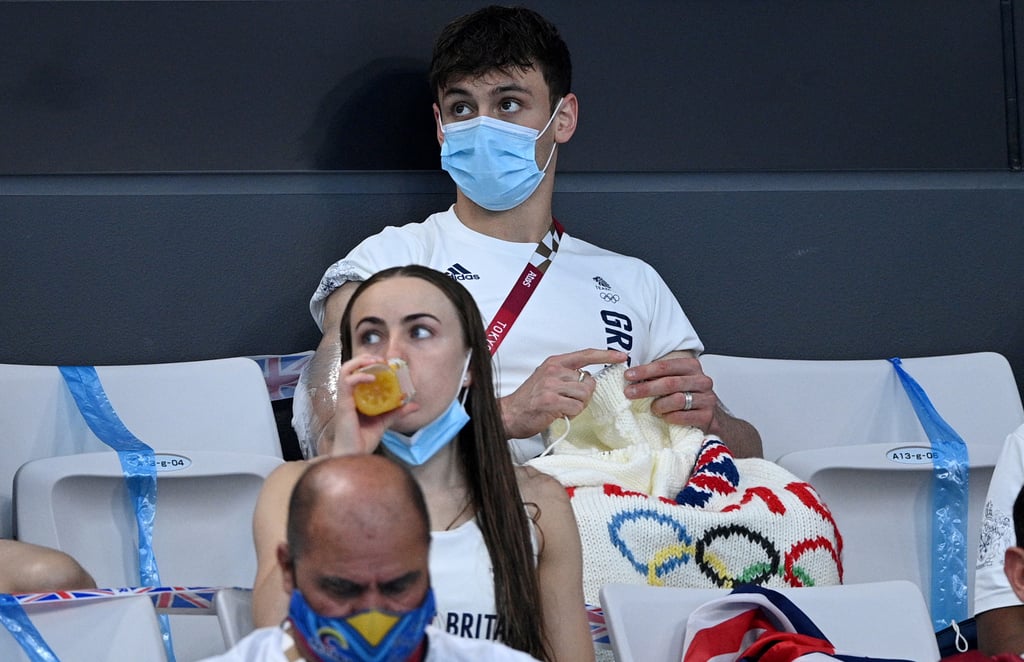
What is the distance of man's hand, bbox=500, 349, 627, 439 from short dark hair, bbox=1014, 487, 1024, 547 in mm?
891

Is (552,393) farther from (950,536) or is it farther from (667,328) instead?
(950,536)

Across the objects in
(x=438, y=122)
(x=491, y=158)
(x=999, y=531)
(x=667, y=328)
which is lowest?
(x=999, y=531)

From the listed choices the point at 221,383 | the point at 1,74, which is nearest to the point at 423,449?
the point at 221,383

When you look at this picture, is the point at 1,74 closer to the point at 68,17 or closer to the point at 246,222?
the point at 68,17

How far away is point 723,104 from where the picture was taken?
12.6 ft

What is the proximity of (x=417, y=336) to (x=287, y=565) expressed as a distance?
2.39 ft

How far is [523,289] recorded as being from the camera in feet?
10.9

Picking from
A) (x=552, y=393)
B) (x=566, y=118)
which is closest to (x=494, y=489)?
(x=552, y=393)

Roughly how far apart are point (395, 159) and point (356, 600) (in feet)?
7.65

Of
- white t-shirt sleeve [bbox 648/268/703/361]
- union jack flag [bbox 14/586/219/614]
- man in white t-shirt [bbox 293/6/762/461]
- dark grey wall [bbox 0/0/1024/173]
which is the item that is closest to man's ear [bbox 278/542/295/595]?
union jack flag [bbox 14/586/219/614]

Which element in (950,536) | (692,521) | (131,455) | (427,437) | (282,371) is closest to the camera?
(427,437)

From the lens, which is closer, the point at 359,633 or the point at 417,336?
the point at 359,633

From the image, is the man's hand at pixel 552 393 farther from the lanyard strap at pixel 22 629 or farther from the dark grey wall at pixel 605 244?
the lanyard strap at pixel 22 629

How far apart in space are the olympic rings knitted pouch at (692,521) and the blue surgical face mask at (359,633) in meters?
1.09
